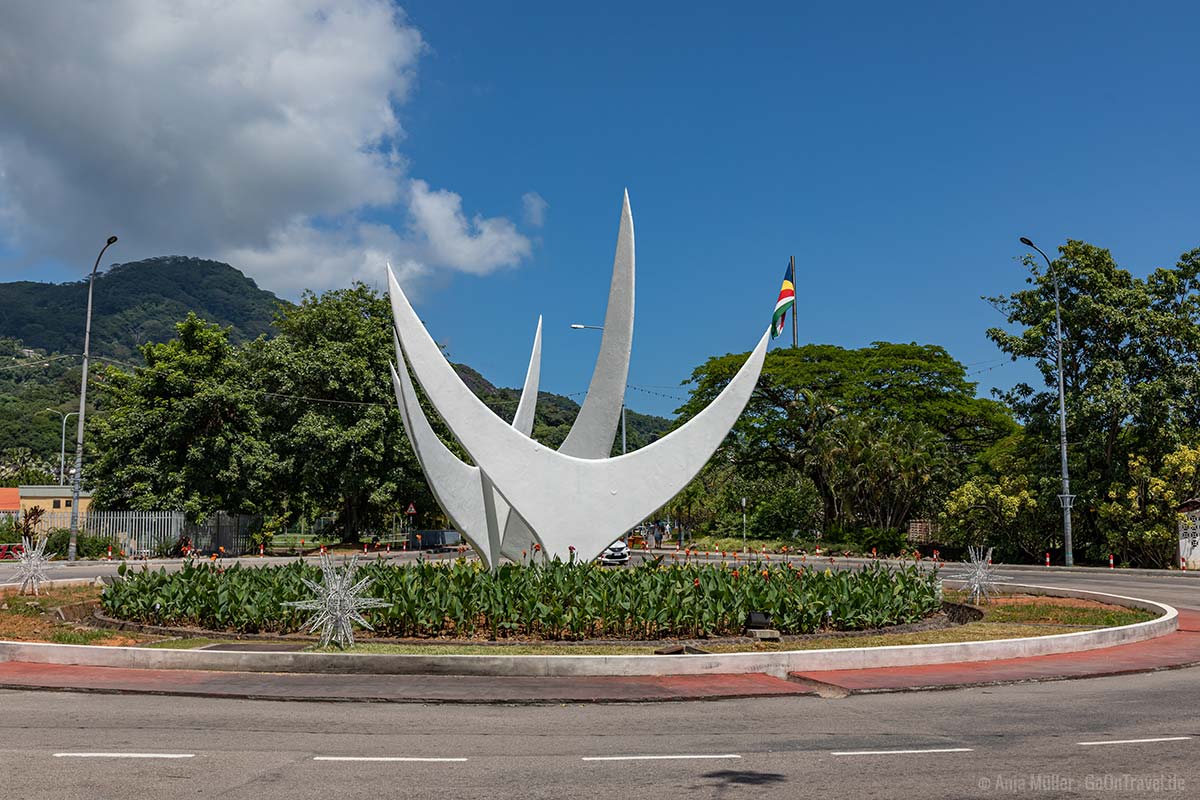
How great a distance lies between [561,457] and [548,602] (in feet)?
13.5

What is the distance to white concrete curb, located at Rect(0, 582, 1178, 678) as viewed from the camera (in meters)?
10.3

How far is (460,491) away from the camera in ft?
58.5

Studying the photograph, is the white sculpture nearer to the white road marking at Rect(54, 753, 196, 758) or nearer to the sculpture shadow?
the white road marking at Rect(54, 753, 196, 758)

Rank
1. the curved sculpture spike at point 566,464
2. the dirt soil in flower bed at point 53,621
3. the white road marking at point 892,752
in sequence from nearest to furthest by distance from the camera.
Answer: the white road marking at point 892,752 < the dirt soil in flower bed at point 53,621 < the curved sculpture spike at point 566,464

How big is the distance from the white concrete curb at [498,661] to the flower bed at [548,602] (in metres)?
1.91

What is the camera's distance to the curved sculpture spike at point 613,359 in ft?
59.1

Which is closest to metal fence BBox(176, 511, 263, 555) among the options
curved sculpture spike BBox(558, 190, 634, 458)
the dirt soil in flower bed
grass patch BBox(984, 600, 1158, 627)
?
the dirt soil in flower bed

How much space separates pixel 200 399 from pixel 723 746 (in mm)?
33887

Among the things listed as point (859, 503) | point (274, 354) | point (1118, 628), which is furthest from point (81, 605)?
point (859, 503)

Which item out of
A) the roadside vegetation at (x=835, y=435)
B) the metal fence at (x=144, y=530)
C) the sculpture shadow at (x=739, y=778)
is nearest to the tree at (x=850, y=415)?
the roadside vegetation at (x=835, y=435)

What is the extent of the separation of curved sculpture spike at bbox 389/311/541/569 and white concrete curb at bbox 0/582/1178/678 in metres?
6.81

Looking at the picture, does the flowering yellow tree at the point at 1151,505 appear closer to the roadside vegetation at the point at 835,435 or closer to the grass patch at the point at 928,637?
the roadside vegetation at the point at 835,435

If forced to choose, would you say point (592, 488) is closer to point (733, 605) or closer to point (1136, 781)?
point (733, 605)

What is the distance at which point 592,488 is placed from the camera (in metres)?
16.9
